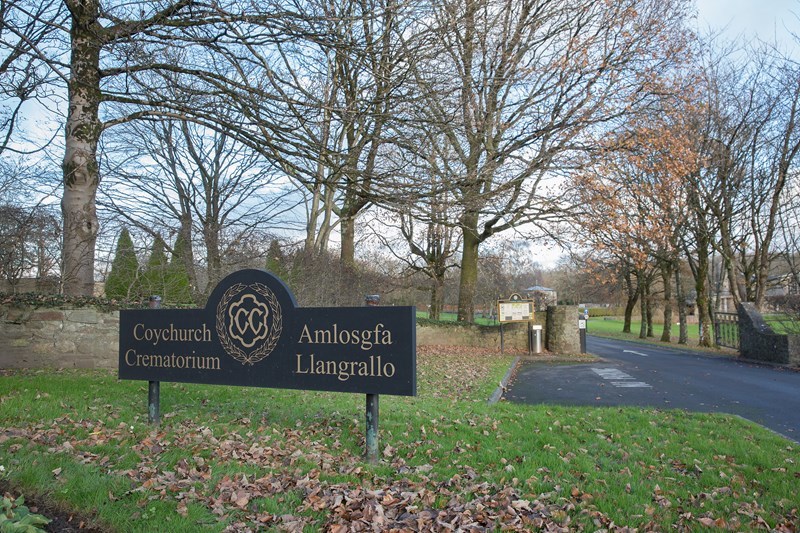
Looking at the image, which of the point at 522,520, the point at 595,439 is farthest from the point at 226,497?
the point at 595,439

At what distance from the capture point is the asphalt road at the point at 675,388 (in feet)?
28.3

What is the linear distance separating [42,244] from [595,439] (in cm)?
1039

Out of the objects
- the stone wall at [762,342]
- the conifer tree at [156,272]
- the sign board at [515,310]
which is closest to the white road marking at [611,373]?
the sign board at [515,310]

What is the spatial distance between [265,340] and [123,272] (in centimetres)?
890

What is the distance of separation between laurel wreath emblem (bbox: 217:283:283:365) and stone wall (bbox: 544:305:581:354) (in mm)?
14806

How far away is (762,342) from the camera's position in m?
17.1

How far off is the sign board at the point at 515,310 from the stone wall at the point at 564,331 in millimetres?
1009

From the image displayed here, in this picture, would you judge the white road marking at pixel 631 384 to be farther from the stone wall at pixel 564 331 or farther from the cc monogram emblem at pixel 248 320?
the cc monogram emblem at pixel 248 320

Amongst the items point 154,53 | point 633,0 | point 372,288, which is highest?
point 633,0

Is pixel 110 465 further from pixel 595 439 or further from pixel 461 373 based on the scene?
pixel 461 373

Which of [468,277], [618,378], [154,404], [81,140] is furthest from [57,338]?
[468,277]

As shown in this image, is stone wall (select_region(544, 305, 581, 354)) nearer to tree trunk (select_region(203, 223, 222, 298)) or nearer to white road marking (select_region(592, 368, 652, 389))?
white road marking (select_region(592, 368, 652, 389))

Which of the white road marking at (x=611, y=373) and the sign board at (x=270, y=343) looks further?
the white road marking at (x=611, y=373)

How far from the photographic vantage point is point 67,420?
5816 millimetres
